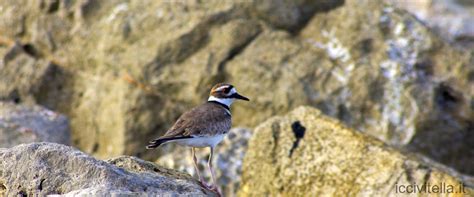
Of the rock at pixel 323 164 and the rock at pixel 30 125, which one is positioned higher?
the rock at pixel 30 125

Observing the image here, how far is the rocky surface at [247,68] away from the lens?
1662cm

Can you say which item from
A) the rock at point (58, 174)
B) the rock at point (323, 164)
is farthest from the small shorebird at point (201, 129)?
the rock at point (58, 174)

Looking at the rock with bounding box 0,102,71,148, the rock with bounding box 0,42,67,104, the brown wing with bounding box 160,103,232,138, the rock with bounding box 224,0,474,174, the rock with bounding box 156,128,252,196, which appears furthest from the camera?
the rock with bounding box 0,42,67,104

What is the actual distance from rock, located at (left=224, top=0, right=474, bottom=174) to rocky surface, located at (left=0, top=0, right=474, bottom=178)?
0.06 ft

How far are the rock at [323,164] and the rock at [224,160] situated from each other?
980mm

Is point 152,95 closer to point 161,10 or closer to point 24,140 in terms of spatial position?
point 161,10

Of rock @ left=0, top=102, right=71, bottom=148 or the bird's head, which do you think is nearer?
the bird's head

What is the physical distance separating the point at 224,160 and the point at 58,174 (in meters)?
6.38

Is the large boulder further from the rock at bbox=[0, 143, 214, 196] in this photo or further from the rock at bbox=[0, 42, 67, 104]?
the rock at bbox=[0, 143, 214, 196]

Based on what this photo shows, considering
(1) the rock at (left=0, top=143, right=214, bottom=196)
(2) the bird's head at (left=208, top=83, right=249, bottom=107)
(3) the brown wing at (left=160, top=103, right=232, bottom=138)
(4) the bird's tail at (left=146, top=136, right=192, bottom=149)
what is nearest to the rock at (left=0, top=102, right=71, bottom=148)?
(2) the bird's head at (left=208, top=83, right=249, bottom=107)

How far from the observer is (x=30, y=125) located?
1622 cm

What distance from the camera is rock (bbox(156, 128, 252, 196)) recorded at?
14.3 meters

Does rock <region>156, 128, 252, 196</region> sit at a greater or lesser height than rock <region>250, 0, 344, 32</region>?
lesser

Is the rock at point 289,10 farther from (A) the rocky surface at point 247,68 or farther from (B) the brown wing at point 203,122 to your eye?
(B) the brown wing at point 203,122
